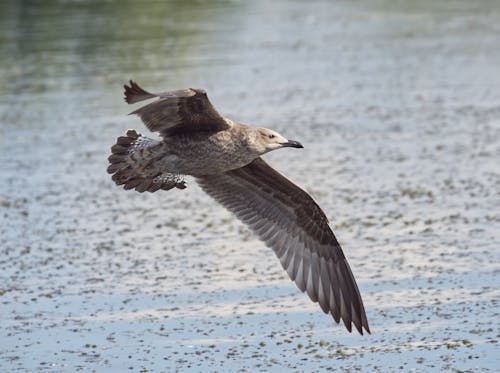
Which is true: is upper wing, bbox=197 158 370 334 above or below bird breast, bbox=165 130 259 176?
below

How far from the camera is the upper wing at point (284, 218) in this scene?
8.51 meters

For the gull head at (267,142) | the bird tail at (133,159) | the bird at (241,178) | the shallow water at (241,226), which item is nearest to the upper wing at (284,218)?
the bird at (241,178)

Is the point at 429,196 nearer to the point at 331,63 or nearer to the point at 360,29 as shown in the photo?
the point at 331,63

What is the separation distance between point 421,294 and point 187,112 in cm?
246

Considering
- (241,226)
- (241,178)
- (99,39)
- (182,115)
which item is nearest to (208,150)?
(182,115)

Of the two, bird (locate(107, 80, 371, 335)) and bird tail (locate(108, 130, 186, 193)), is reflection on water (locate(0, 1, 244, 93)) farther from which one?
bird tail (locate(108, 130, 186, 193))

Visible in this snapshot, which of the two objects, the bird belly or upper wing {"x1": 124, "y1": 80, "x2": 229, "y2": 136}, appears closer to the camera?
upper wing {"x1": 124, "y1": 80, "x2": 229, "y2": 136}

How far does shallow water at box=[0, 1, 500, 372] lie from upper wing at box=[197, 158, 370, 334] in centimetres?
38

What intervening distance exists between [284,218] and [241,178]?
1.40ft

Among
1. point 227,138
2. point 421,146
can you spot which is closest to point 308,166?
point 421,146

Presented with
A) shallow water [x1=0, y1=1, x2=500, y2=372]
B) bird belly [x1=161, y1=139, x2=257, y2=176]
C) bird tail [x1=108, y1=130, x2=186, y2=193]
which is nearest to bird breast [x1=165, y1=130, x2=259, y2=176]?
bird belly [x1=161, y1=139, x2=257, y2=176]

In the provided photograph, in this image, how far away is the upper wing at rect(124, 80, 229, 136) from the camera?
24.0 ft

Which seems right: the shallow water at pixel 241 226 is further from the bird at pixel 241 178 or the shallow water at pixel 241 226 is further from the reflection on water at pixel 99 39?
the bird at pixel 241 178

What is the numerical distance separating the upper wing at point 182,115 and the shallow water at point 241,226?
4.84 feet
